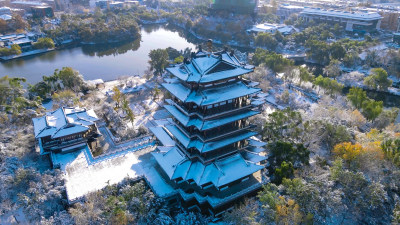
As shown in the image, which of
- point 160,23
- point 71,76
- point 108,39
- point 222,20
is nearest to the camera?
point 71,76

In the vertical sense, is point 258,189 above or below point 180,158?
below

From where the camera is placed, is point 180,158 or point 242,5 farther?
point 242,5

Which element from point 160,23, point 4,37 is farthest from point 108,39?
point 160,23

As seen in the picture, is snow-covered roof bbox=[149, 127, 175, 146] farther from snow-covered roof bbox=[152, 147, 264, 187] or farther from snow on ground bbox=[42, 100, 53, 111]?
snow on ground bbox=[42, 100, 53, 111]

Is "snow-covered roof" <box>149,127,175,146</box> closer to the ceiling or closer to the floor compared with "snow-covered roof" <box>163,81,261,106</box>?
closer to the floor

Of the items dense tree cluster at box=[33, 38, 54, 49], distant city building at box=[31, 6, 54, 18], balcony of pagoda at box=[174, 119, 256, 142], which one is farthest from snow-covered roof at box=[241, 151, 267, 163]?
distant city building at box=[31, 6, 54, 18]

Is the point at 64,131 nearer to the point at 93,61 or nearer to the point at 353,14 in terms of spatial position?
the point at 93,61

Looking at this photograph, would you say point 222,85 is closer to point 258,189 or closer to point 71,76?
point 258,189
